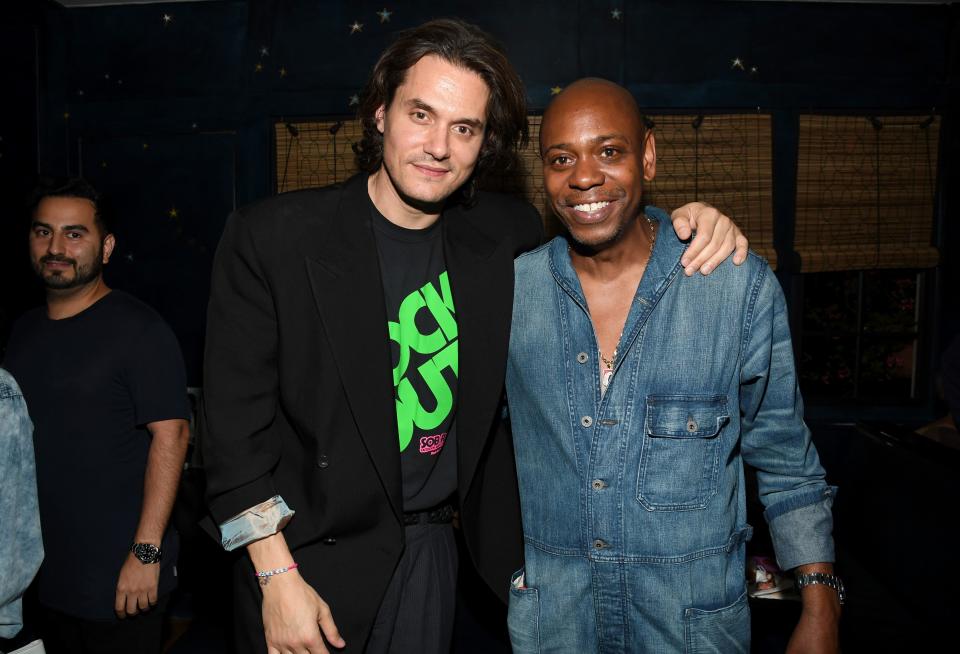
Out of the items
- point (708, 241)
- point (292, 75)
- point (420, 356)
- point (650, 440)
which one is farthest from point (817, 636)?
point (292, 75)

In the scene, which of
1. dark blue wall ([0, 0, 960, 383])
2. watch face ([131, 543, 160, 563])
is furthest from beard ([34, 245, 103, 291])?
dark blue wall ([0, 0, 960, 383])

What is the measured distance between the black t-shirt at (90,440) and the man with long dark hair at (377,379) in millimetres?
1144

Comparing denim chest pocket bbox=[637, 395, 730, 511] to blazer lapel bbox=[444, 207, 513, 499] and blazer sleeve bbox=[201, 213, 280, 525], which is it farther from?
blazer sleeve bbox=[201, 213, 280, 525]

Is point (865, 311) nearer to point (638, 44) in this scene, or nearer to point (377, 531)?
point (638, 44)

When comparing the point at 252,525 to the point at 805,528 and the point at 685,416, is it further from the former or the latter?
the point at 805,528

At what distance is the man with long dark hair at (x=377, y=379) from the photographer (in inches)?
56.8

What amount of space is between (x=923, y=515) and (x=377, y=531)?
2.80 meters

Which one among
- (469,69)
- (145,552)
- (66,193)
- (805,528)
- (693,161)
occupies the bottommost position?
(145,552)

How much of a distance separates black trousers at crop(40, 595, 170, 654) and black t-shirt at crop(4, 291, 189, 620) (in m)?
0.05

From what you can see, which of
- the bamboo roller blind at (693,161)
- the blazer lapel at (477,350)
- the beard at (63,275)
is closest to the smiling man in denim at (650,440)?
the blazer lapel at (477,350)

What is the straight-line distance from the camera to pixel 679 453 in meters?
1.44

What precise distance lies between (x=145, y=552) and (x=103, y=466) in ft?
1.15

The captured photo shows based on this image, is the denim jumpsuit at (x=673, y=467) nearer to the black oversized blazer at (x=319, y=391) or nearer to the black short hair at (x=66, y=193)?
the black oversized blazer at (x=319, y=391)

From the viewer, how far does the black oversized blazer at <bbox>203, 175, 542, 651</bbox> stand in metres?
1.44
